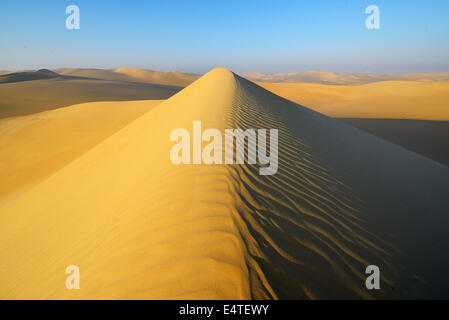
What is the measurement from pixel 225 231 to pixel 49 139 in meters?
11.8

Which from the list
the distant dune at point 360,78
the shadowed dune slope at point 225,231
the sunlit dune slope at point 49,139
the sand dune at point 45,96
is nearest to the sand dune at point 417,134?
the shadowed dune slope at point 225,231

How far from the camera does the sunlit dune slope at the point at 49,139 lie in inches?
306

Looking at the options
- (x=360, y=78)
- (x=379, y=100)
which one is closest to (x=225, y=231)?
(x=379, y=100)

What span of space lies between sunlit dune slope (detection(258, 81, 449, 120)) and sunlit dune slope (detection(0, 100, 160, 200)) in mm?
15816

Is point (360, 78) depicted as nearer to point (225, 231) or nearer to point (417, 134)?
point (417, 134)

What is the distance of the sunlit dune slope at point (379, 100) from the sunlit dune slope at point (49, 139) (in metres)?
15.8

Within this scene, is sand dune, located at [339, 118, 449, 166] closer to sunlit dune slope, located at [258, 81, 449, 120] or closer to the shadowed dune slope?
sunlit dune slope, located at [258, 81, 449, 120]

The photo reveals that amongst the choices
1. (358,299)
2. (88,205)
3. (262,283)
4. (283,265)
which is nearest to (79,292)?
(262,283)

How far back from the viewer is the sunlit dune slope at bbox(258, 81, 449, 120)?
16.8 m

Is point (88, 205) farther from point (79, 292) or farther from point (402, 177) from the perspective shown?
point (402, 177)

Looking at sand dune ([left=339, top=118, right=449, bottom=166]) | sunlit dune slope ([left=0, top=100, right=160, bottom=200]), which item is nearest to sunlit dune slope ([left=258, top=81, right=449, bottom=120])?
sand dune ([left=339, top=118, right=449, bottom=166])

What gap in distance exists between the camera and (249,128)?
4.63m

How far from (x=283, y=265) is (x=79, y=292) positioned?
169 centimetres

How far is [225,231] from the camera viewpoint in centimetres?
201
